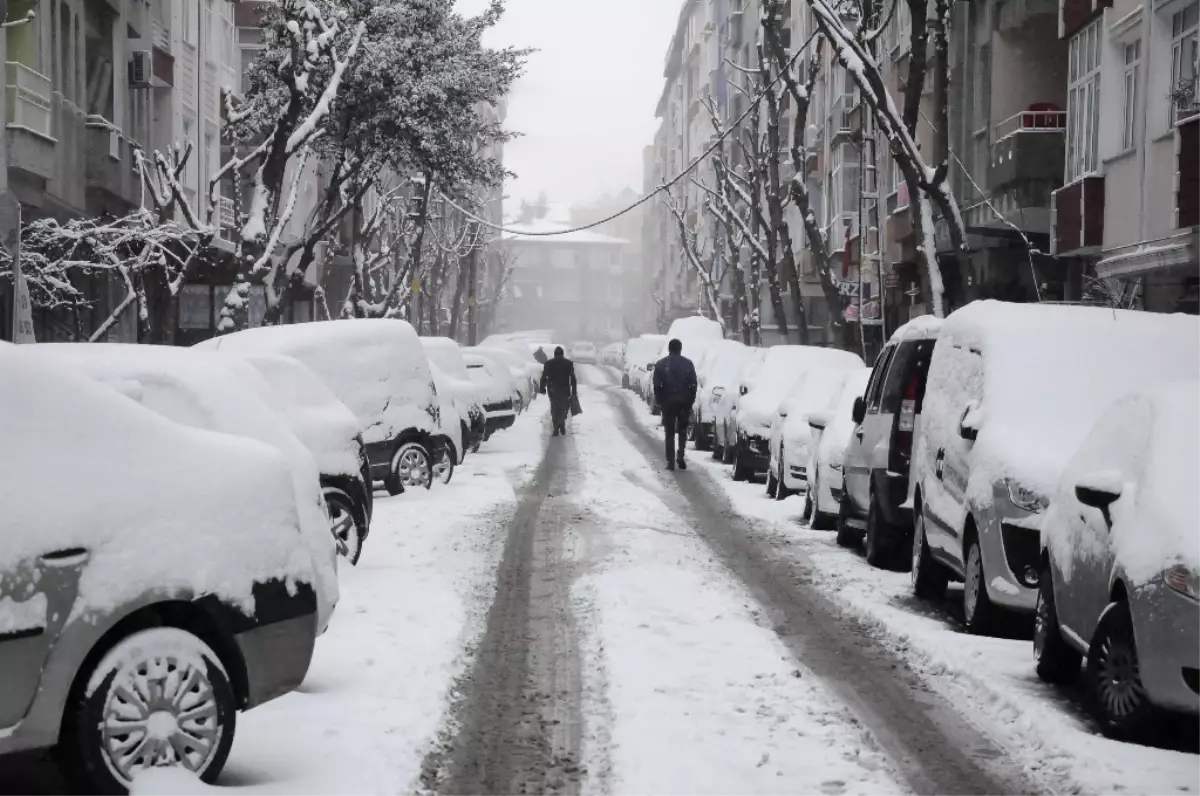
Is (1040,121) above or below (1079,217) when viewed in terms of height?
above

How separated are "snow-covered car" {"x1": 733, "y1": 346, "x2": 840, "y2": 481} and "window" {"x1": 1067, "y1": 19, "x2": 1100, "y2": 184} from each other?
467 cm

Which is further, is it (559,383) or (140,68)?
(559,383)

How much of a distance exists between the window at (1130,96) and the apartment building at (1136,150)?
1 cm

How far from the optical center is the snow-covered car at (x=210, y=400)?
790cm

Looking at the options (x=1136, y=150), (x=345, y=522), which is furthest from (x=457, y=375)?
(x=345, y=522)

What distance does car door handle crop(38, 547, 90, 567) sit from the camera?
6207mm

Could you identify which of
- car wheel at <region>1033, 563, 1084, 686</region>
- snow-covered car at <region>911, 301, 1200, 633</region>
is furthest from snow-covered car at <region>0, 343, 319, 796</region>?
snow-covered car at <region>911, 301, 1200, 633</region>

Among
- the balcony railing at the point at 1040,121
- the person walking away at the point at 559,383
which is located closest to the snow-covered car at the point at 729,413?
the balcony railing at the point at 1040,121

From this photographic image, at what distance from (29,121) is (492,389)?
398 inches

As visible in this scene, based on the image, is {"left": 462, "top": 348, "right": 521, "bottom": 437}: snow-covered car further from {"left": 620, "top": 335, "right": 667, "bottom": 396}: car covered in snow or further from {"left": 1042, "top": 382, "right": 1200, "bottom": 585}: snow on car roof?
{"left": 620, "top": 335, "right": 667, "bottom": 396}: car covered in snow

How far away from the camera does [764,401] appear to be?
82.3 ft

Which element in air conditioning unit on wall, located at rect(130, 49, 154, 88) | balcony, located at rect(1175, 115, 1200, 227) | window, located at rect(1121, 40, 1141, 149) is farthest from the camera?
air conditioning unit on wall, located at rect(130, 49, 154, 88)

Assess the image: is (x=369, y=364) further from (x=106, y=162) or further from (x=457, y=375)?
(x=106, y=162)

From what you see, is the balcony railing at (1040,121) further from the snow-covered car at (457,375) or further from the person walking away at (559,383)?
the person walking away at (559,383)
